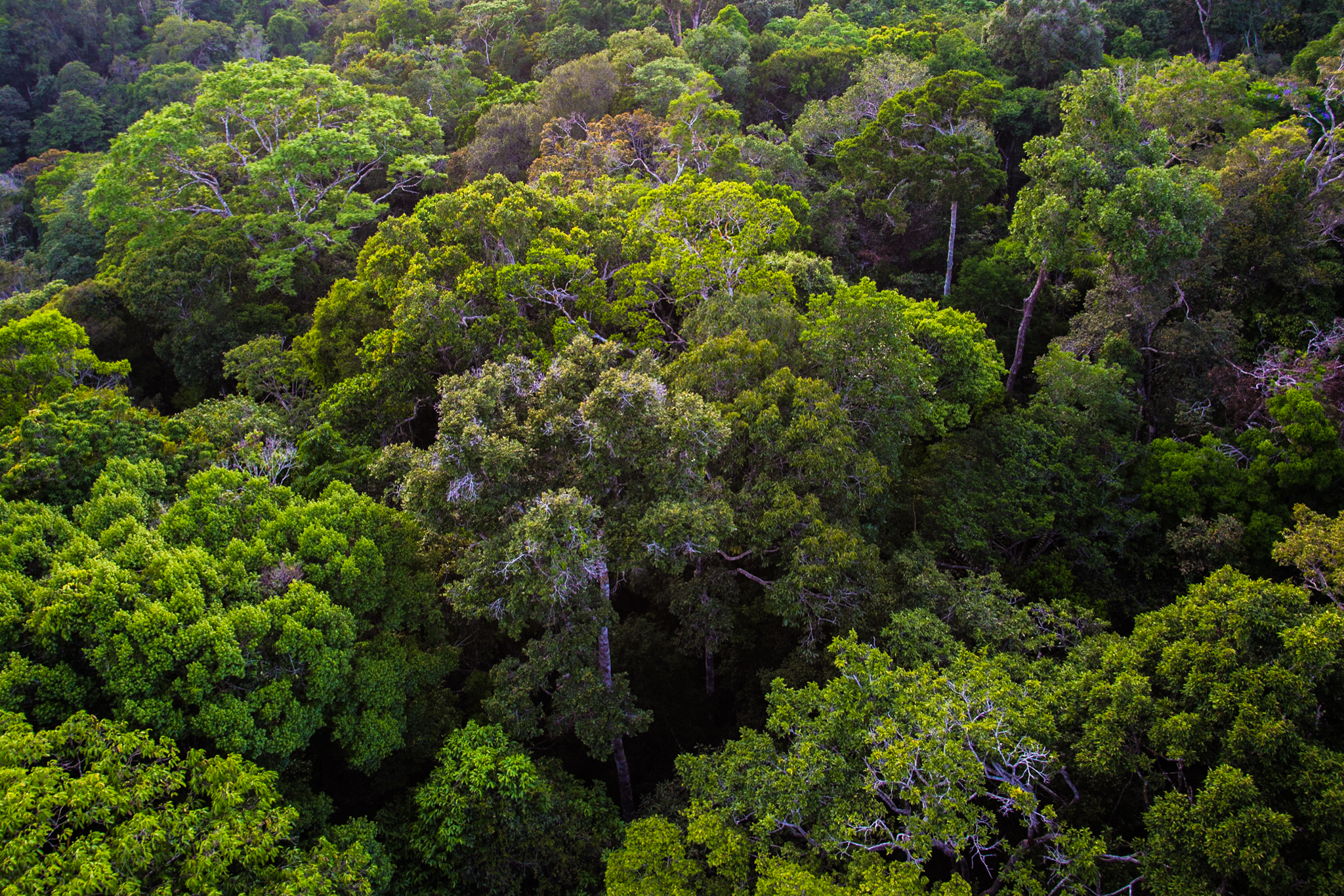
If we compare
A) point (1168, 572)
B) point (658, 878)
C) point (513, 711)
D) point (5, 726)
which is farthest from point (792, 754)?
point (1168, 572)

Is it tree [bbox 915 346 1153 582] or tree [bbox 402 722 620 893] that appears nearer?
tree [bbox 402 722 620 893]

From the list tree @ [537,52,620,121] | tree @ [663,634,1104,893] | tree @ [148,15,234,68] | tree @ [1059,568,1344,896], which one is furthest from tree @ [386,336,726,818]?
tree @ [148,15,234,68]

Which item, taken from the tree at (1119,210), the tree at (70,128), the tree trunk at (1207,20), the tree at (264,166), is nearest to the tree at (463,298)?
the tree at (264,166)

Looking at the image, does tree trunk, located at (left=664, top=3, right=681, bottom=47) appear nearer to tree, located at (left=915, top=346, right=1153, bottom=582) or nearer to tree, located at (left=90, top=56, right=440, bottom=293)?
tree, located at (left=90, top=56, right=440, bottom=293)

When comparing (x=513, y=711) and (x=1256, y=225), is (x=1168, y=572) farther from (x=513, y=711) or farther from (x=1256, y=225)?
(x=513, y=711)

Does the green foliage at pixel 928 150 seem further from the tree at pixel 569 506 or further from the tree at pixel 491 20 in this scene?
the tree at pixel 491 20

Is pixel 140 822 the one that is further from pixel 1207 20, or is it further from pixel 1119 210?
pixel 1207 20

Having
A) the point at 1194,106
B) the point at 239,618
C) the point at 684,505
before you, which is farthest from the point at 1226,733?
the point at 1194,106
